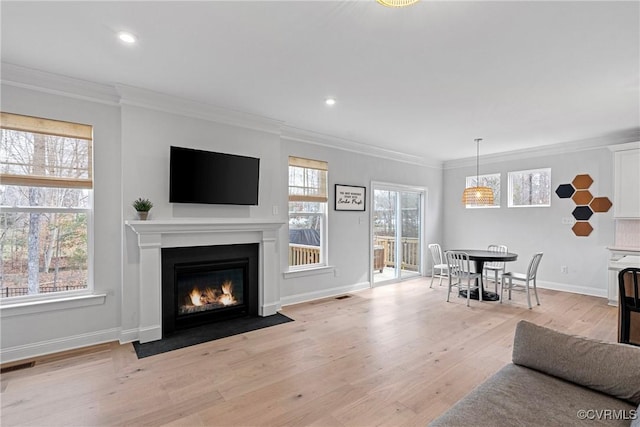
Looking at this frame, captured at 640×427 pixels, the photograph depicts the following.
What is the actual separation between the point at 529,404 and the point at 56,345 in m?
3.82

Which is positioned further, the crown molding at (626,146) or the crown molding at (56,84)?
the crown molding at (626,146)

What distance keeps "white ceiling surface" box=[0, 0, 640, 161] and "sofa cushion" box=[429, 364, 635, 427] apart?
2.16 m

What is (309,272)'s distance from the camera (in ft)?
16.1

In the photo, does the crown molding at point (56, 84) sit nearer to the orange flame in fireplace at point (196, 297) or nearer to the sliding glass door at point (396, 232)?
the orange flame in fireplace at point (196, 297)

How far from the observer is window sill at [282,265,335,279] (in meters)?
4.67

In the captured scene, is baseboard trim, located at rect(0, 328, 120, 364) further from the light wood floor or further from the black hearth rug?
the black hearth rug

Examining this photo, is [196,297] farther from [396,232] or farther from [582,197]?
[582,197]

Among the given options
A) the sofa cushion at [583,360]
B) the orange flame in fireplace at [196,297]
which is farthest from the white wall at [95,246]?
the sofa cushion at [583,360]

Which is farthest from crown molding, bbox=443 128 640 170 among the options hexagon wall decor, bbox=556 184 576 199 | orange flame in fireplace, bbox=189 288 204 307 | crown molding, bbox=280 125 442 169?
orange flame in fireplace, bbox=189 288 204 307

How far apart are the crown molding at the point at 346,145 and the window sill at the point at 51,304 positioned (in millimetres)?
2963

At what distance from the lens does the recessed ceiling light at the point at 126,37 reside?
2277mm

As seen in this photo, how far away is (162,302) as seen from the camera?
3.48 metres

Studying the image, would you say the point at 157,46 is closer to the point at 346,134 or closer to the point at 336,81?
the point at 336,81

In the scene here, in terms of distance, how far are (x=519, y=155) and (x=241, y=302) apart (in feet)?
18.5
